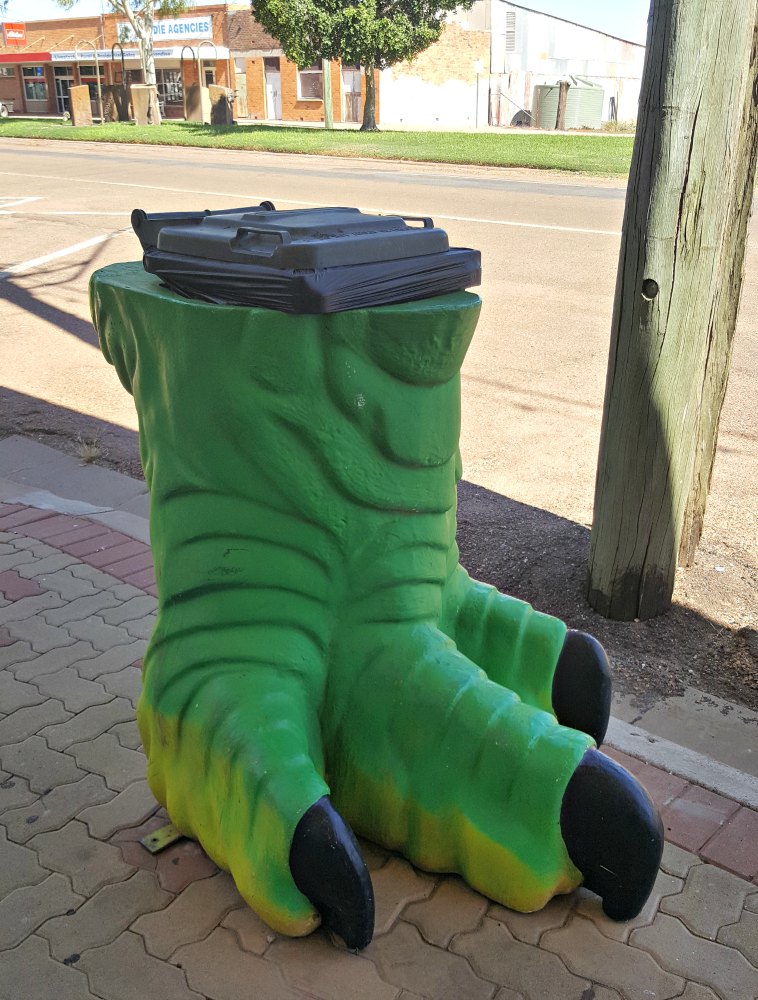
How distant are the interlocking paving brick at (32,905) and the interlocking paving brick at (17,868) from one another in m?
0.02

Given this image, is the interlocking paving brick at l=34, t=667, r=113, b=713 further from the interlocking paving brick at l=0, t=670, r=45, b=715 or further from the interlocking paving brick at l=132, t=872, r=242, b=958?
the interlocking paving brick at l=132, t=872, r=242, b=958

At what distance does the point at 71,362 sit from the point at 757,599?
18.3ft

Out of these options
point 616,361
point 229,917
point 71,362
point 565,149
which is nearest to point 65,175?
point 565,149

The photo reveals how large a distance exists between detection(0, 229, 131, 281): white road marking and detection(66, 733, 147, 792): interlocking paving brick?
8211mm

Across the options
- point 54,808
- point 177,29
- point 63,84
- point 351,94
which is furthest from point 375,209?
point 63,84

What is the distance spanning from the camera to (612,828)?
7.29ft

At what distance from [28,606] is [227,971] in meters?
2.21

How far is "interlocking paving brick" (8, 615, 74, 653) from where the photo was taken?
12.4 ft

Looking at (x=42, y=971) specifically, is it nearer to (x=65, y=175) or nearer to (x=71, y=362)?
(x=71, y=362)

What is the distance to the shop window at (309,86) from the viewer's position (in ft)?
130

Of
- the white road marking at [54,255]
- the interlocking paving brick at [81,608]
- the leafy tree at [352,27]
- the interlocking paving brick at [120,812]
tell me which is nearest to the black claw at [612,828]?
the interlocking paving brick at [120,812]

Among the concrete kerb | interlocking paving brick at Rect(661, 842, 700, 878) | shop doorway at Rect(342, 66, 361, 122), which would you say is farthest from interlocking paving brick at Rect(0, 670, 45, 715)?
shop doorway at Rect(342, 66, 361, 122)

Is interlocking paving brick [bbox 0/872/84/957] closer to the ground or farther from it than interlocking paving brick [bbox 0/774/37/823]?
farther from it

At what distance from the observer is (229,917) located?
2.46m
